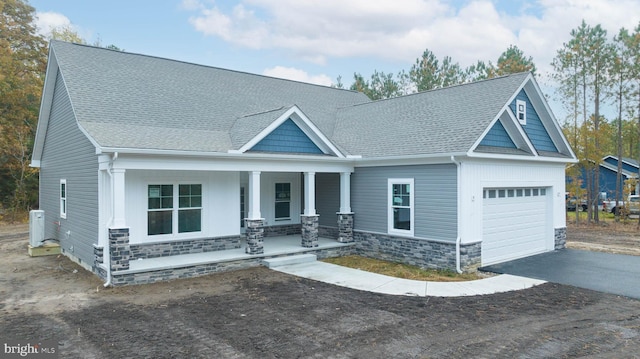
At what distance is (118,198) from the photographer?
9453mm

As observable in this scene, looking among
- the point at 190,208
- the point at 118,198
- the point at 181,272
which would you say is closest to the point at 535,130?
the point at 190,208

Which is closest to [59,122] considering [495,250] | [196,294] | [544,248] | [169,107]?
[169,107]

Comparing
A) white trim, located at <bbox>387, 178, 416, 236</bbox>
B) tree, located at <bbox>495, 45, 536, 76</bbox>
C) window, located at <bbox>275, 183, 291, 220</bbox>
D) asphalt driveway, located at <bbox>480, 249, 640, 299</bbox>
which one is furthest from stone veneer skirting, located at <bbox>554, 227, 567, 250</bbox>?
tree, located at <bbox>495, 45, 536, 76</bbox>

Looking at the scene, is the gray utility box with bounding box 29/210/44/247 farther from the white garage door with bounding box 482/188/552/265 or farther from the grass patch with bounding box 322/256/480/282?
the white garage door with bounding box 482/188/552/265

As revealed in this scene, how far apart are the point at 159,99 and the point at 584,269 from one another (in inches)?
512

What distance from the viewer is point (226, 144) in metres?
11.5

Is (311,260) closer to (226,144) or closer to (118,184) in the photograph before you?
(226,144)

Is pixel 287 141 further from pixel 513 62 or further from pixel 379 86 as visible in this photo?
pixel 379 86

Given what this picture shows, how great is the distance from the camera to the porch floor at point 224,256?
32.9 feet

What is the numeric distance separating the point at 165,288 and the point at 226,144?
4.16 m

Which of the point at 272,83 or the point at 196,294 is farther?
the point at 272,83

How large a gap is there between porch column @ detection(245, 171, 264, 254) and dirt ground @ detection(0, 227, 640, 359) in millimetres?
1612

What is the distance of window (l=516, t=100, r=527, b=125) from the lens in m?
12.9

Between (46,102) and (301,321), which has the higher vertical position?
(46,102)
